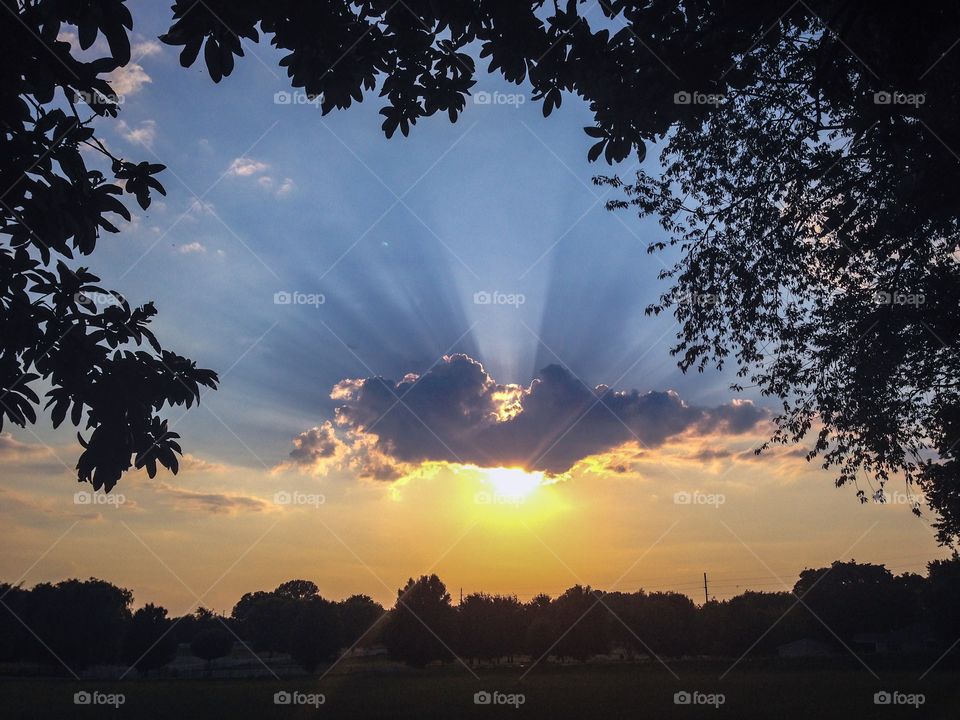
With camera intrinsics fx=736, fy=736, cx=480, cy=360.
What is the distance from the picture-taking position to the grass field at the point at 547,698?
140ft

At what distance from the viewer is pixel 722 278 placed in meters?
15.0

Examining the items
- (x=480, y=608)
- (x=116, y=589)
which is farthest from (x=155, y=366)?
(x=116, y=589)

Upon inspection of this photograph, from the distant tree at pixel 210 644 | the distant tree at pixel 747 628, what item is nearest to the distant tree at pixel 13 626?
the distant tree at pixel 210 644

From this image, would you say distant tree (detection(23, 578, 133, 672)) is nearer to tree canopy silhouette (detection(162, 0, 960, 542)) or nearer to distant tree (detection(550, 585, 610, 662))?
distant tree (detection(550, 585, 610, 662))

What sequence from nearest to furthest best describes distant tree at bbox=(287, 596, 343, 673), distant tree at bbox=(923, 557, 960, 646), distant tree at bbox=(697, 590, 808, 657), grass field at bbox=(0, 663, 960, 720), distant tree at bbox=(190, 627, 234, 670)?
grass field at bbox=(0, 663, 960, 720)
distant tree at bbox=(923, 557, 960, 646)
distant tree at bbox=(287, 596, 343, 673)
distant tree at bbox=(697, 590, 808, 657)
distant tree at bbox=(190, 627, 234, 670)

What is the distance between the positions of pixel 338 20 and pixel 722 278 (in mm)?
9206

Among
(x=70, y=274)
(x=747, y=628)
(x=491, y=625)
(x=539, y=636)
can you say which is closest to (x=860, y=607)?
(x=747, y=628)

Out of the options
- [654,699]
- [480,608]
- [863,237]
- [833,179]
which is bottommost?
[654,699]

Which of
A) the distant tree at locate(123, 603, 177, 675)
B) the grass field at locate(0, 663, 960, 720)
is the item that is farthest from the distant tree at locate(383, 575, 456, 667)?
the distant tree at locate(123, 603, 177, 675)

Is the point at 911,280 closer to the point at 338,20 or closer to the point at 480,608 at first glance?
the point at 338,20

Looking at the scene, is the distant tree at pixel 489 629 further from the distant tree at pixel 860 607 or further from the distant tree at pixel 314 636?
the distant tree at pixel 860 607

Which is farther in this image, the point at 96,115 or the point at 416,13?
the point at 416,13

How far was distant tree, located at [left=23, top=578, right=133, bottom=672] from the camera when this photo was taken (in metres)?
94.6

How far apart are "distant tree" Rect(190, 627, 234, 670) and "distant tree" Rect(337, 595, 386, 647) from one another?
737 inches
